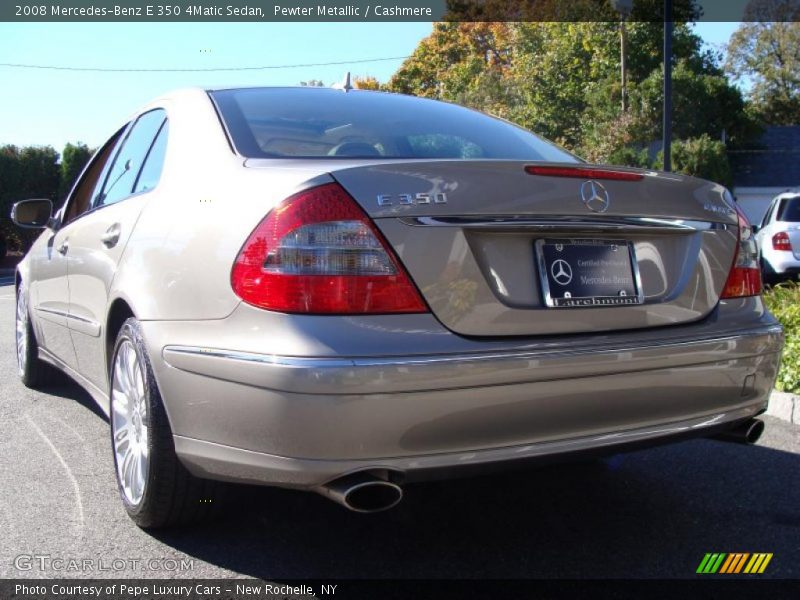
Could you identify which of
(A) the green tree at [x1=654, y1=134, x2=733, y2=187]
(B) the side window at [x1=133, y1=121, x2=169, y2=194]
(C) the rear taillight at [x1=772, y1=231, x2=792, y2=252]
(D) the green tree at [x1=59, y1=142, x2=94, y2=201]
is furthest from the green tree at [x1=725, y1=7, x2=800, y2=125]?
(B) the side window at [x1=133, y1=121, x2=169, y2=194]

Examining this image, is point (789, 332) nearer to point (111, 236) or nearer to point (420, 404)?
point (420, 404)

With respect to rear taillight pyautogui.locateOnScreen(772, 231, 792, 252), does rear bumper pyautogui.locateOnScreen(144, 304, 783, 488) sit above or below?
above

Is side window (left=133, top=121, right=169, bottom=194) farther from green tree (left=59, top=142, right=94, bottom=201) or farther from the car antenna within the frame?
green tree (left=59, top=142, right=94, bottom=201)

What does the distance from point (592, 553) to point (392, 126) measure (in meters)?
1.73

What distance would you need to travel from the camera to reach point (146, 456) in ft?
9.41

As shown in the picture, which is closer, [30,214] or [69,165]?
[30,214]

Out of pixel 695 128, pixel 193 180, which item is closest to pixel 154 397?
pixel 193 180

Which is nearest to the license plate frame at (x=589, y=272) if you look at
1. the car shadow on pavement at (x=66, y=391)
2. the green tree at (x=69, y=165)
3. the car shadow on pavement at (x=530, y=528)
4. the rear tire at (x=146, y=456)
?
the car shadow on pavement at (x=530, y=528)

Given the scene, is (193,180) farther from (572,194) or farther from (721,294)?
(721,294)

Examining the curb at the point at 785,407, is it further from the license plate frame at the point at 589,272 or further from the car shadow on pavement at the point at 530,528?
the license plate frame at the point at 589,272

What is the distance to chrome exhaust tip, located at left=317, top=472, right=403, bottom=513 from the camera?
2277mm

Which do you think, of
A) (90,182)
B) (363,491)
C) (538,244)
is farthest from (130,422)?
(90,182)
